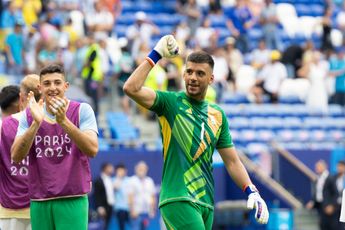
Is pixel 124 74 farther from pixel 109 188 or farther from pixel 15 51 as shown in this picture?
pixel 109 188

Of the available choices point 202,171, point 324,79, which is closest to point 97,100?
point 324,79

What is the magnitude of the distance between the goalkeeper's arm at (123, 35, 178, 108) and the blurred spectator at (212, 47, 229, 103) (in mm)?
17237

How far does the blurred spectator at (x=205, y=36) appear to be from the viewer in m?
29.3

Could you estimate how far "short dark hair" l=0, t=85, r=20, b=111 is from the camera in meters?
12.2

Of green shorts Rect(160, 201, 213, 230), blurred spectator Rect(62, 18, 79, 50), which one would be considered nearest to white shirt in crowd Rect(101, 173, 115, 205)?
blurred spectator Rect(62, 18, 79, 50)

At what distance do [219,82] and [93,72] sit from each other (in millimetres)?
3751

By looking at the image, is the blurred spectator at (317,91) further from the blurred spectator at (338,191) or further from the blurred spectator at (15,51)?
the blurred spectator at (15,51)

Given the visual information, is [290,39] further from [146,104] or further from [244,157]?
[146,104]

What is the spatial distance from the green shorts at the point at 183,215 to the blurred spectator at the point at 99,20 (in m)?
16.7

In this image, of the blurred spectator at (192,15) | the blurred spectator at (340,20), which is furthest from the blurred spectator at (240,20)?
the blurred spectator at (340,20)

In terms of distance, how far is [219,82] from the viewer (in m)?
28.1

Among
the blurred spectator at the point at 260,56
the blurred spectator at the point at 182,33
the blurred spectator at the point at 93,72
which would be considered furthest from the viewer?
the blurred spectator at the point at 260,56

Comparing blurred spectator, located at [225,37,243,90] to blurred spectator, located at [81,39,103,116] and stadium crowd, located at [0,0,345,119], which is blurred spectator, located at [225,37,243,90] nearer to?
stadium crowd, located at [0,0,345,119]

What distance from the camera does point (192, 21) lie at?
30875 mm
